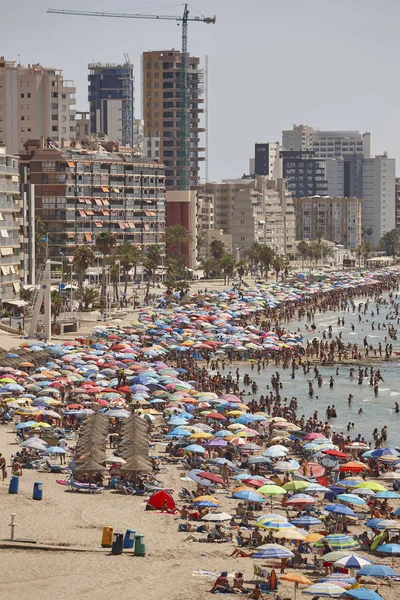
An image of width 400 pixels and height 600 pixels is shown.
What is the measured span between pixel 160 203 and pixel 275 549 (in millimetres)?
118107

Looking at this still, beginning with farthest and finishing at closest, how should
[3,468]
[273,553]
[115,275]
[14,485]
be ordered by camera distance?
[115,275], [3,468], [14,485], [273,553]

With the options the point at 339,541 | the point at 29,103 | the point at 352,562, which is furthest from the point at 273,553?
the point at 29,103

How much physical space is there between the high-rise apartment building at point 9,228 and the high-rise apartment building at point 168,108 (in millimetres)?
99379

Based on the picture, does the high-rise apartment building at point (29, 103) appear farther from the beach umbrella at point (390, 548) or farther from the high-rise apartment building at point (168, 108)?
the beach umbrella at point (390, 548)

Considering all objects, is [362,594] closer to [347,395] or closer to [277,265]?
[347,395]

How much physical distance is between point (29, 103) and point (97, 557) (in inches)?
5132

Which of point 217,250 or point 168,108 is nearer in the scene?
point 217,250

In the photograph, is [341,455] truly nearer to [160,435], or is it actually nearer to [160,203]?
[160,435]

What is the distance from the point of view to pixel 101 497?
128 feet

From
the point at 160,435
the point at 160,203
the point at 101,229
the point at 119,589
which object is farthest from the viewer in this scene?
the point at 160,203

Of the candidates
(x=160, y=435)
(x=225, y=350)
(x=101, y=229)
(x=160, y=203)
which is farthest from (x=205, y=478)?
(x=160, y=203)

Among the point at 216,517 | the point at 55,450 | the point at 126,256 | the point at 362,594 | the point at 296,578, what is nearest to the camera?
the point at 362,594

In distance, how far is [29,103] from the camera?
513 feet

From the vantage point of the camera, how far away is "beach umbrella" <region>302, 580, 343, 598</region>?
28109 mm
